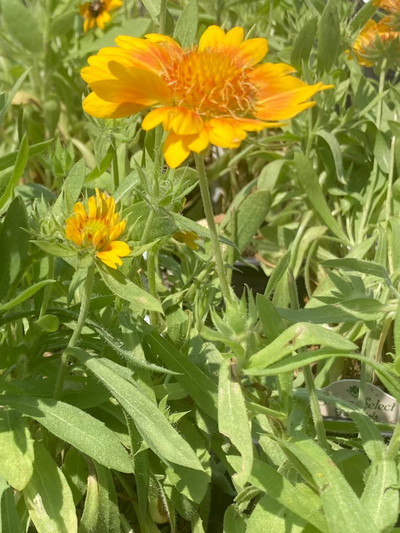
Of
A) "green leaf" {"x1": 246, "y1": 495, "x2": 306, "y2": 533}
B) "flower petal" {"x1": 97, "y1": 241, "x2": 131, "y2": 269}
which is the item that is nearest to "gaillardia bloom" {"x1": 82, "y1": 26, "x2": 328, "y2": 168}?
"flower petal" {"x1": 97, "y1": 241, "x2": 131, "y2": 269}

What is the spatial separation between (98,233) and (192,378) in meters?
0.20

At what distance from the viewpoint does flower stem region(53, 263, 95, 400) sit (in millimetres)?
588

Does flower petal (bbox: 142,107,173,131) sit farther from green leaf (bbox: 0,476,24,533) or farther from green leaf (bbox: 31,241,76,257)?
green leaf (bbox: 0,476,24,533)

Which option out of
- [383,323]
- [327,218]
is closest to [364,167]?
[327,218]

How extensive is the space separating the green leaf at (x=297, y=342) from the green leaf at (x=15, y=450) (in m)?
0.23

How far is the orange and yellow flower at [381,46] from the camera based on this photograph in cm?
106

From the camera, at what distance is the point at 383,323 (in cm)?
95

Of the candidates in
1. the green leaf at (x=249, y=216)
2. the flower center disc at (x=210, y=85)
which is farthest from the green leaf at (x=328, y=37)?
the flower center disc at (x=210, y=85)

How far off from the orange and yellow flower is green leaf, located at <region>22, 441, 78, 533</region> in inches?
34.1

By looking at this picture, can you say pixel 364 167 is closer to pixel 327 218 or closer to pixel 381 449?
pixel 327 218

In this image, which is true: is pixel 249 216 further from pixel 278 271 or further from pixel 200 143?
pixel 200 143

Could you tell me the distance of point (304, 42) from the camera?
1103 mm

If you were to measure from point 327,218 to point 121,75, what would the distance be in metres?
0.68

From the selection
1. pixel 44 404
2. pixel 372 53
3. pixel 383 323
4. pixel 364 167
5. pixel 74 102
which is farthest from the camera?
pixel 74 102
